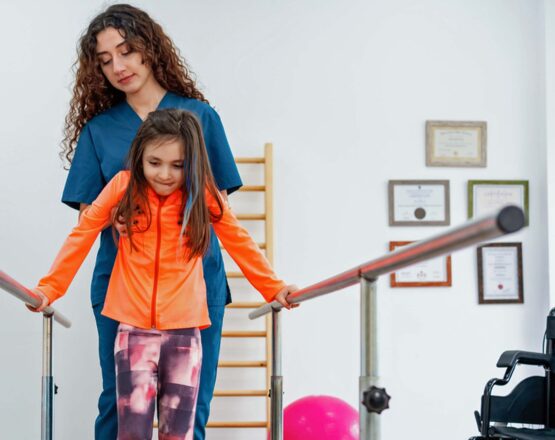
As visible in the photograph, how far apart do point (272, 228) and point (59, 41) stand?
56.4 inches

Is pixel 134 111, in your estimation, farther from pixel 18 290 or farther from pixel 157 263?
pixel 18 290

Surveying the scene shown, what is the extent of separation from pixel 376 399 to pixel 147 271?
34.9 inches

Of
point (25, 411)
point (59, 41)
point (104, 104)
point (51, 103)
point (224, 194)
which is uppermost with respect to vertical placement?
point (59, 41)

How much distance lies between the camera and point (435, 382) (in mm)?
4410

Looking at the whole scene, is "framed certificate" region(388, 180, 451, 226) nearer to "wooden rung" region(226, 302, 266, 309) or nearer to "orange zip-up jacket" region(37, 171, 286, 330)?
"wooden rung" region(226, 302, 266, 309)

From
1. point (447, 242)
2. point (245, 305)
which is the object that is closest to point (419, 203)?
point (245, 305)

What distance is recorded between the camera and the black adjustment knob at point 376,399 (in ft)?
4.60

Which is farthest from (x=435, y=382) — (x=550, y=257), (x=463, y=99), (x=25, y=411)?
(x=25, y=411)

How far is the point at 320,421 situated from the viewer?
3535 mm

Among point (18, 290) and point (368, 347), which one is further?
point (18, 290)

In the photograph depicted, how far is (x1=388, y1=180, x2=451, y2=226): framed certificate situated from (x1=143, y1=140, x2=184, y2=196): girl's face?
240cm

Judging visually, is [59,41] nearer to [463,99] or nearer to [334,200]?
[334,200]

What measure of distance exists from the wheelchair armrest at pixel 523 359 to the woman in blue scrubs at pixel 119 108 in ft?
6.01

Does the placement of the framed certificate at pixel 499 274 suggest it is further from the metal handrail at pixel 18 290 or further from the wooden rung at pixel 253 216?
the metal handrail at pixel 18 290
